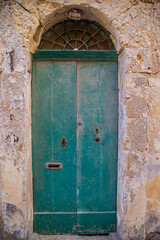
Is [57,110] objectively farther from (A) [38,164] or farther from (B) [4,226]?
(B) [4,226]

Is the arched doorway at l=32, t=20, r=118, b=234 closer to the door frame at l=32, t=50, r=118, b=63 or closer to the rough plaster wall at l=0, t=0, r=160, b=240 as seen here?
the door frame at l=32, t=50, r=118, b=63

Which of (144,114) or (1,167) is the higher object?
(144,114)

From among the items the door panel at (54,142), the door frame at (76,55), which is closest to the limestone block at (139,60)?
the door frame at (76,55)

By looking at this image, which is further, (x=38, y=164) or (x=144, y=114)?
(x=38, y=164)

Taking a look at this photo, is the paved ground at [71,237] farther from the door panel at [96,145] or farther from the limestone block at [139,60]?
the limestone block at [139,60]

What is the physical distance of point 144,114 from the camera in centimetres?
229

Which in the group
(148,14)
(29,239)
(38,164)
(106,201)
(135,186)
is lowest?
(29,239)

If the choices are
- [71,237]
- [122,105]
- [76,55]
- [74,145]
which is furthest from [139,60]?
[71,237]

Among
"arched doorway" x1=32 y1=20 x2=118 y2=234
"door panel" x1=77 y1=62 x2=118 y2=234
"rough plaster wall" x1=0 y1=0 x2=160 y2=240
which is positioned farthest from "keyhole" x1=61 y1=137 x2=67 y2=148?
"rough plaster wall" x1=0 y1=0 x2=160 y2=240

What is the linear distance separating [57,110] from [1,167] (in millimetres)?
1018

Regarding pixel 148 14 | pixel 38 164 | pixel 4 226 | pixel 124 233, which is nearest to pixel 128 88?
pixel 148 14

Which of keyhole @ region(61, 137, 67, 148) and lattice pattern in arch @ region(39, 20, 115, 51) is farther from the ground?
lattice pattern in arch @ region(39, 20, 115, 51)

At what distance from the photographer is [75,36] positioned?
253cm

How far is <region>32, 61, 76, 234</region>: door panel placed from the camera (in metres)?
2.49
